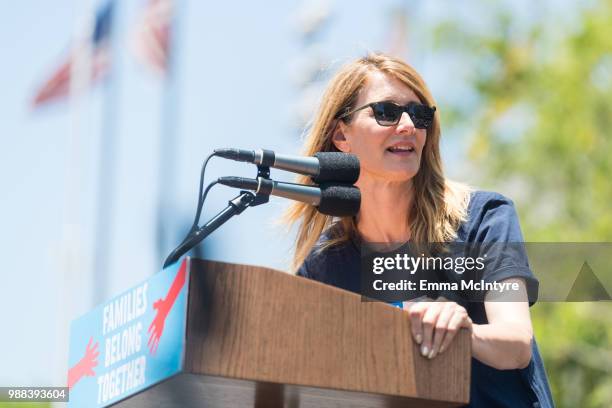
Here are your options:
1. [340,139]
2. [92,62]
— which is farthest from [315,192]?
[92,62]

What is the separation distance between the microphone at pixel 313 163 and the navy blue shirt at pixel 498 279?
0.53m

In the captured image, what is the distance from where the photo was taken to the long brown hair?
12.6 ft

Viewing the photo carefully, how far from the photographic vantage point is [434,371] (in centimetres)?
283

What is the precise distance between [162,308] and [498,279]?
1.05 meters

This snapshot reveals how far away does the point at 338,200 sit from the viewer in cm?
313

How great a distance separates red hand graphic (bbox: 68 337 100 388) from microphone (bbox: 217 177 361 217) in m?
0.54

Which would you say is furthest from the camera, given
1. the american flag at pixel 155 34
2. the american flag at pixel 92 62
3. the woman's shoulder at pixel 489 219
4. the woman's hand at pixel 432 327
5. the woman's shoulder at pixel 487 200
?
the american flag at pixel 92 62

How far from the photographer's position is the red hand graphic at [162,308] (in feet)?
8.60

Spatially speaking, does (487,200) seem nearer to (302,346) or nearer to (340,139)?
(340,139)

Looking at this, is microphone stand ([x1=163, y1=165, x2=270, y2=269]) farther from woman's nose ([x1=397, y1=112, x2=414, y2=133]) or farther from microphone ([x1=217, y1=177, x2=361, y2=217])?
woman's nose ([x1=397, y1=112, x2=414, y2=133])

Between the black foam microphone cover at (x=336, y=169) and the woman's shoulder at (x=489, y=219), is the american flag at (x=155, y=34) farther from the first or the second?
the black foam microphone cover at (x=336, y=169)

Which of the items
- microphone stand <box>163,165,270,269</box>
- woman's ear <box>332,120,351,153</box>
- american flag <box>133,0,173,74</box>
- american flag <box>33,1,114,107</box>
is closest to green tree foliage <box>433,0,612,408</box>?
american flag <box>133,0,173,74</box>

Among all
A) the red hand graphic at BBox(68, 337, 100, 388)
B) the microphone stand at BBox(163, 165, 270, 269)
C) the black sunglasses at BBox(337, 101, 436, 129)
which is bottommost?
the red hand graphic at BBox(68, 337, 100, 388)

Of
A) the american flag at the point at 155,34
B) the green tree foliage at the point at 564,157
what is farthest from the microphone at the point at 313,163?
the american flag at the point at 155,34
